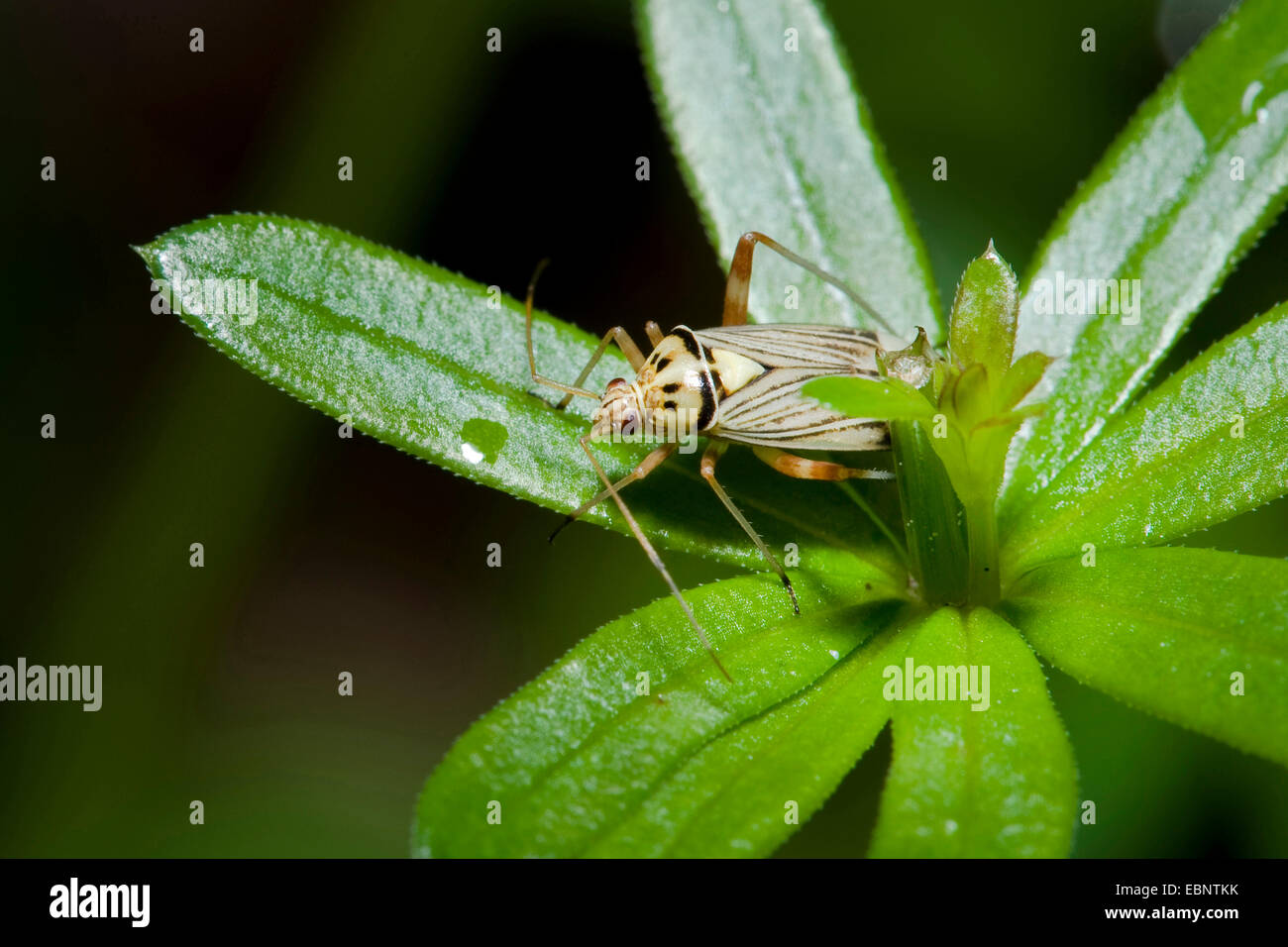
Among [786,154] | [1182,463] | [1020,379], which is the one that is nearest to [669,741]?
[1020,379]

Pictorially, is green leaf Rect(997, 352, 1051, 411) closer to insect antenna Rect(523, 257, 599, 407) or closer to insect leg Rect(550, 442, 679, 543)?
insect leg Rect(550, 442, 679, 543)

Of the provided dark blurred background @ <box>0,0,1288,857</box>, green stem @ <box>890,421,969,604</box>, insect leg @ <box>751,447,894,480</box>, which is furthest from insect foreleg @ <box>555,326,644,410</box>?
dark blurred background @ <box>0,0,1288,857</box>

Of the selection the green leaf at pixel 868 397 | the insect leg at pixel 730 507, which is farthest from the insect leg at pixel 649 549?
the green leaf at pixel 868 397

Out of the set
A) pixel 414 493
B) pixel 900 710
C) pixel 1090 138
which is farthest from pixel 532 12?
pixel 900 710

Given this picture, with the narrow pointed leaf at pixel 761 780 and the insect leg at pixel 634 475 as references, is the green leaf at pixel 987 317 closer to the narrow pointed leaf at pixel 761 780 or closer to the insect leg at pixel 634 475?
the narrow pointed leaf at pixel 761 780

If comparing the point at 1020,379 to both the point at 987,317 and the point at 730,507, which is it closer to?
the point at 987,317

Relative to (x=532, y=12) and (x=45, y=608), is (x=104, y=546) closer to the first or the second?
(x=45, y=608)
